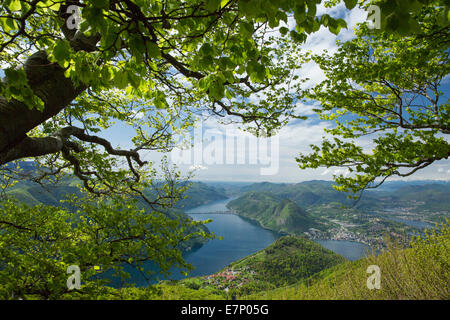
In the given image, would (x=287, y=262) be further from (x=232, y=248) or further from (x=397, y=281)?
(x=397, y=281)

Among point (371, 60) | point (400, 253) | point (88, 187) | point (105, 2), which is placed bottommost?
point (400, 253)

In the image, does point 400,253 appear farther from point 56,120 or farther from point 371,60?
point 56,120

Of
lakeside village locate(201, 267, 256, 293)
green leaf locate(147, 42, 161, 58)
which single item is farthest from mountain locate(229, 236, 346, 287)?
green leaf locate(147, 42, 161, 58)

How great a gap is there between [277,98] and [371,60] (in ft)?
13.5

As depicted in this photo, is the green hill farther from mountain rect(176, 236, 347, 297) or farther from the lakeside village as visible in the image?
mountain rect(176, 236, 347, 297)

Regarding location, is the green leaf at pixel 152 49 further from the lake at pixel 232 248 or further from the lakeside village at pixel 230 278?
the lake at pixel 232 248

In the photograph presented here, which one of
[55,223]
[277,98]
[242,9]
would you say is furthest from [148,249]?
[277,98]

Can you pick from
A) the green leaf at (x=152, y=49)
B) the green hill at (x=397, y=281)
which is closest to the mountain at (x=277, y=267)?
the green hill at (x=397, y=281)

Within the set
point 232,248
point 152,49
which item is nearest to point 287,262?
point 232,248

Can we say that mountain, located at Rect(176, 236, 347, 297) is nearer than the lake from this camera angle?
Yes

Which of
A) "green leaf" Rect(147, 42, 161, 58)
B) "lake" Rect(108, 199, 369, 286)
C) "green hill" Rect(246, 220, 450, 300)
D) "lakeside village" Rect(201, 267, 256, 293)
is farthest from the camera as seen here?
"lake" Rect(108, 199, 369, 286)

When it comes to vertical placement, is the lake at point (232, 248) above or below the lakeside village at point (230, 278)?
below

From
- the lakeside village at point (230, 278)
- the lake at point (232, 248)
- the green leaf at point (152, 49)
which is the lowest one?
the lake at point (232, 248)
